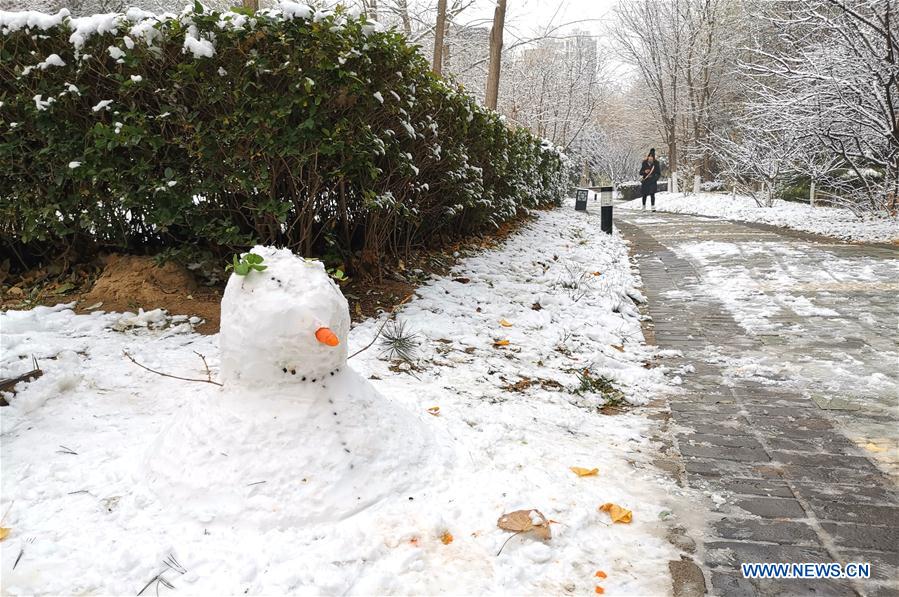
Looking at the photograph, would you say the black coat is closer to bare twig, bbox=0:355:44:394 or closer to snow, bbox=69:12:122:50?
snow, bbox=69:12:122:50

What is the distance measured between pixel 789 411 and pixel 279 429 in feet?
10.5

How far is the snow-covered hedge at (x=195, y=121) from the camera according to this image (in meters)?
4.10

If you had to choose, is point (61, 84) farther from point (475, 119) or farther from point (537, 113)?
point (537, 113)

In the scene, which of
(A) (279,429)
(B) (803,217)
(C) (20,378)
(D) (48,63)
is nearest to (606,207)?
(B) (803,217)

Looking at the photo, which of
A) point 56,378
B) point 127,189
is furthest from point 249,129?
point 56,378

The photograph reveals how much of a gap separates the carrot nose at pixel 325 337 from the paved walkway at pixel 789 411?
1700mm

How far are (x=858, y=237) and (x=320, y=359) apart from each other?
1191 centimetres

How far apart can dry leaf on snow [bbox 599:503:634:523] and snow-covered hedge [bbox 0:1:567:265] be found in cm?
305

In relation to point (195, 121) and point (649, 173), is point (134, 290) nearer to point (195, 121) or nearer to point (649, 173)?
point (195, 121)

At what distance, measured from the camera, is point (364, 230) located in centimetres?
542

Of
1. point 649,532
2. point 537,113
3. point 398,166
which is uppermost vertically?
point 537,113

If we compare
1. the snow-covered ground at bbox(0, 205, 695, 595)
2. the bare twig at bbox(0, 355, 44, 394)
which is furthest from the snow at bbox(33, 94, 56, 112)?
the bare twig at bbox(0, 355, 44, 394)

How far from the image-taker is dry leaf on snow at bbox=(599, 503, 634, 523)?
2.43 metres

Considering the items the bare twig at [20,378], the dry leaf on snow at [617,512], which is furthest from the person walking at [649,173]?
the bare twig at [20,378]
